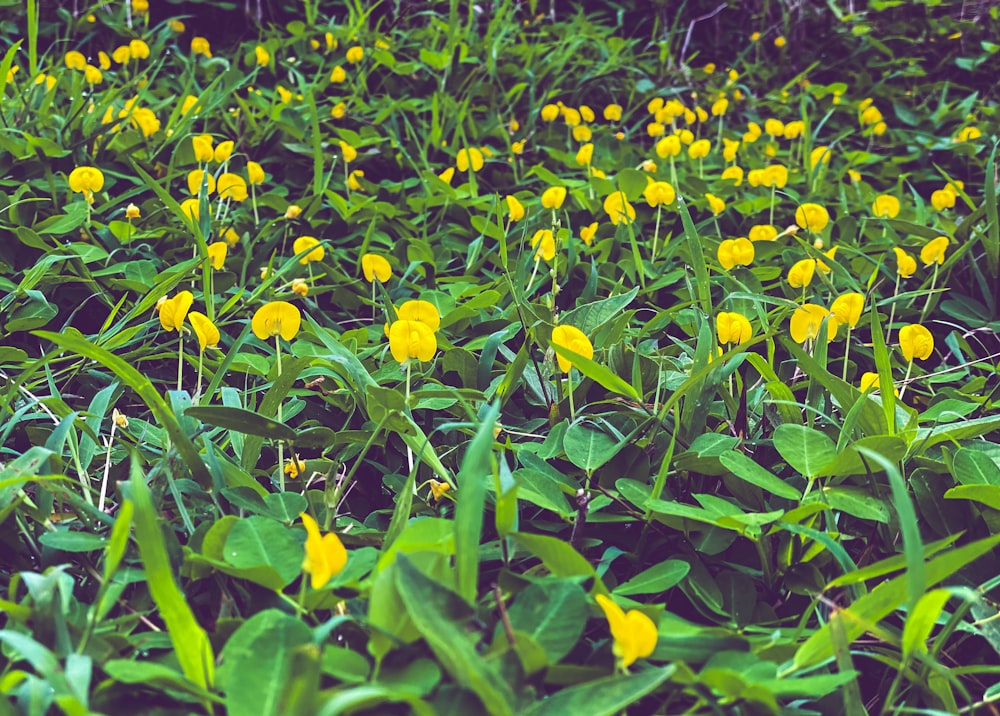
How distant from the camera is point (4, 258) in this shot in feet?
5.69

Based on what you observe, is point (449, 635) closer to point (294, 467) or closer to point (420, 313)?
point (294, 467)

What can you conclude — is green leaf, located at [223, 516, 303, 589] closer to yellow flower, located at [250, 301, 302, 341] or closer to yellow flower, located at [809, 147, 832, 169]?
yellow flower, located at [250, 301, 302, 341]

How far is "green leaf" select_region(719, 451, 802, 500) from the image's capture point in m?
1.00

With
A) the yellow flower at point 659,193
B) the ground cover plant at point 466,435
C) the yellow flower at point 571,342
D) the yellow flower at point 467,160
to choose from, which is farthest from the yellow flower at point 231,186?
the yellow flower at point 571,342

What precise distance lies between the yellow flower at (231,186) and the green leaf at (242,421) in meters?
1.04

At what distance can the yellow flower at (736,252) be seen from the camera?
Answer: 1688mm

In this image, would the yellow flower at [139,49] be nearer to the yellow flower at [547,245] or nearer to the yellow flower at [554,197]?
the yellow flower at [554,197]

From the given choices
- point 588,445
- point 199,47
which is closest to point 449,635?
point 588,445

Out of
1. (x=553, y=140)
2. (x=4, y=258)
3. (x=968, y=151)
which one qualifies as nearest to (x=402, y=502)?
(x=4, y=258)

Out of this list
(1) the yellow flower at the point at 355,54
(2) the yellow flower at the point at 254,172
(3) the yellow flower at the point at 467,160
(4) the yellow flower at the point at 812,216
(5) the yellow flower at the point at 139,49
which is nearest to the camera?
(4) the yellow flower at the point at 812,216

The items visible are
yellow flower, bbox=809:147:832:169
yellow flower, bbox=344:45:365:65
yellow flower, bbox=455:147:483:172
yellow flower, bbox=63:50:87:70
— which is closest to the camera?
yellow flower, bbox=455:147:483:172

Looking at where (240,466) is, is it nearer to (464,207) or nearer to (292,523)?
(292,523)

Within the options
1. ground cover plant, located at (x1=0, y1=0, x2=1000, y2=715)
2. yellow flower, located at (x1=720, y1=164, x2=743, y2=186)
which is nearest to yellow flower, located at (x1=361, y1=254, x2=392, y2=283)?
ground cover plant, located at (x1=0, y1=0, x2=1000, y2=715)

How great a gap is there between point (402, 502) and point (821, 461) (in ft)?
1.70
